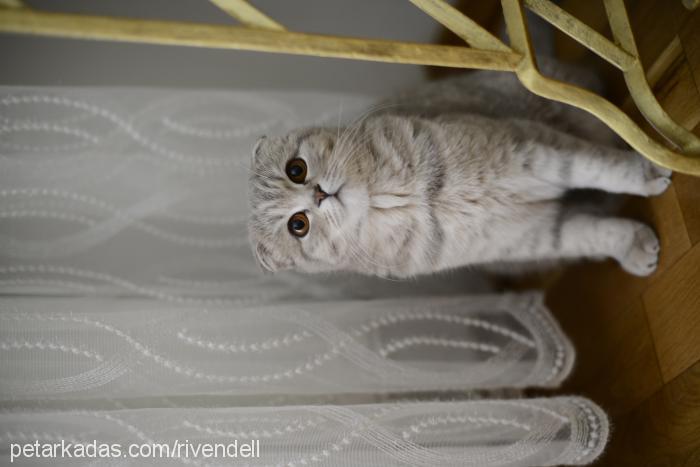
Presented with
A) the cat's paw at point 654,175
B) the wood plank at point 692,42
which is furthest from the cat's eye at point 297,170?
the wood plank at point 692,42

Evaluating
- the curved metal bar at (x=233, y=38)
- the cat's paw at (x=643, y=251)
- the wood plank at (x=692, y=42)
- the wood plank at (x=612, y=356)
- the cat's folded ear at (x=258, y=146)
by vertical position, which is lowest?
the wood plank at (x=612, y=356)

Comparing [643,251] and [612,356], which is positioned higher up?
[643,251]

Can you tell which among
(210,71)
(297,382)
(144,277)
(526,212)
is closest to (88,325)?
(144,277)

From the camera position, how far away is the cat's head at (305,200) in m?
1.17

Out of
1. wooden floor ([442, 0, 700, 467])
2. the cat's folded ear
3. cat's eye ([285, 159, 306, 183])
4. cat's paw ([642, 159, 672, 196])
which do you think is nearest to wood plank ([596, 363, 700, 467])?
wooden floor ([442, 0, 700, 467])

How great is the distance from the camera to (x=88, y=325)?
1.10 m

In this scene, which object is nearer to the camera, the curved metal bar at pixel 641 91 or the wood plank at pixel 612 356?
the curved metal bar at pixel 641 91

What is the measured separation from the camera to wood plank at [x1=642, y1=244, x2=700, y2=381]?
123 centimetres

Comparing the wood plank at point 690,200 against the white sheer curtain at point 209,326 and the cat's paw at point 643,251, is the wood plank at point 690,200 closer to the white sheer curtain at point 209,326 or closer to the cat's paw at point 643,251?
the cat's paw at point 643,251

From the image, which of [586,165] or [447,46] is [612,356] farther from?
[447,46]

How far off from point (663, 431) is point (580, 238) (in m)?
0.49

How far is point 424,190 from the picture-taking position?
1207 millimetres

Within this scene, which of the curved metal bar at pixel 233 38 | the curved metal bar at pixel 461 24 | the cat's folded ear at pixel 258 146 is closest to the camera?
the curved metal bar at pixel 233 38

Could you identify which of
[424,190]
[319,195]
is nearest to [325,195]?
[319,195]
